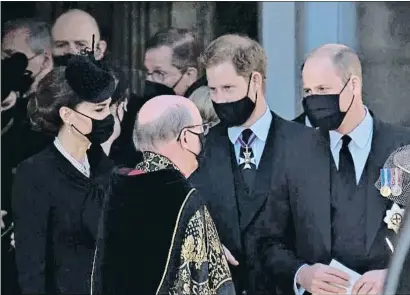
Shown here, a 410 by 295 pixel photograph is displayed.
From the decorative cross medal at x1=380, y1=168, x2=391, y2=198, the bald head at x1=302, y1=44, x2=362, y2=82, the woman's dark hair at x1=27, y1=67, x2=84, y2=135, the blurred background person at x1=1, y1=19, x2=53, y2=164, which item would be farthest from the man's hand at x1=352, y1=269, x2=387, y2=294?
Result: the blurred background person at x1=1, y1=19, x2=53, y2=164

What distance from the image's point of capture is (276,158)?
363 centimetres

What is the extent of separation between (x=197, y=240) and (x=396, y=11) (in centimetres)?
151

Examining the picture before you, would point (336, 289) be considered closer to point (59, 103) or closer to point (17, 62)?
point (59, 103)

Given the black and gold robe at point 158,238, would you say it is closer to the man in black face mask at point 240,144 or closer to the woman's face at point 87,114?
the man in black face mask at point 240,144

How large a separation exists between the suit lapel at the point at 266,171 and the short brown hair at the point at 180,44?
447mm

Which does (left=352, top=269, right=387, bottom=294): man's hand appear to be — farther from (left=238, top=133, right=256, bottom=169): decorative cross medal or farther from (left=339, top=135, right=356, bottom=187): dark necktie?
(left=238, top=133, right=256, bottom=169): decorative cross medal

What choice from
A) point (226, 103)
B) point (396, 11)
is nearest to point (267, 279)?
point (226, 103)

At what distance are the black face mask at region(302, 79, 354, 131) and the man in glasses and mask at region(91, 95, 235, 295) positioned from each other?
830mm

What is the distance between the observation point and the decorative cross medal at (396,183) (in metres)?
3.34

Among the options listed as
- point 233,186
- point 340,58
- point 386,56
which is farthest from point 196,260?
point 386,56

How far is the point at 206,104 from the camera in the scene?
12.0 feet

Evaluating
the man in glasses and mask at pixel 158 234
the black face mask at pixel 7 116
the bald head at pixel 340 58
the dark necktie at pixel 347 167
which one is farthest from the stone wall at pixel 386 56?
the black face mask at pixel 7 116

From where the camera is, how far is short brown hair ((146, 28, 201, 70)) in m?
3.74

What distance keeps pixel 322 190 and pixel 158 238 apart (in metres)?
1.05
